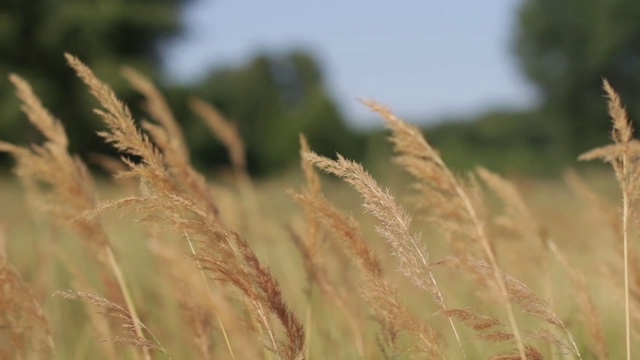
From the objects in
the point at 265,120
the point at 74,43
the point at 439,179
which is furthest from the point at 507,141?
the point at 439,179

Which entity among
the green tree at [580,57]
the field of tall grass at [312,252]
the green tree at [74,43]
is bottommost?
the field of tall grass at [312,252]

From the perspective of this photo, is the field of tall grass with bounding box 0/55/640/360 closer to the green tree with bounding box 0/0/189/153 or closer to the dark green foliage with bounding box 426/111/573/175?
the green tree with bounding box 0/0/189/153

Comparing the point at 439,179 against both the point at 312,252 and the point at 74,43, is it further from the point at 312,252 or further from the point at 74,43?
the point at 74,43

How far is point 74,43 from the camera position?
2267cm

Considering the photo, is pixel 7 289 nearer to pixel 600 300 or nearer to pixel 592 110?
pixel 600 300

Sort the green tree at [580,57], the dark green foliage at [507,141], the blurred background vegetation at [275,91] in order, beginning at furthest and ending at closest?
the dark green foliage at [507,141]
the green tree at [580,57]
the blurred background vegetation at [275,91]

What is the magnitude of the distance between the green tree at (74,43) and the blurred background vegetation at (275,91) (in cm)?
3

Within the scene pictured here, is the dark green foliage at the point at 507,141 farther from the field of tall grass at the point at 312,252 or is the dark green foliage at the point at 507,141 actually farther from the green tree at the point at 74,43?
the field of tall grass at the point at 312,252

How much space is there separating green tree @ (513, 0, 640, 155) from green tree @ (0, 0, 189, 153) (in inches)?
530

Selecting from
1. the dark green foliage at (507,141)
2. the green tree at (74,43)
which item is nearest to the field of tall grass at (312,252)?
the green tree at (74,43)

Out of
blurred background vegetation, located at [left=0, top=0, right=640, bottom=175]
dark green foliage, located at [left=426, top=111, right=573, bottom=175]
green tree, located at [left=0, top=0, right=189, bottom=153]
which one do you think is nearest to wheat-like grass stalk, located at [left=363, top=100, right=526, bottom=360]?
blurred background vegetation, located at [left=0, top=0, right=640, bottom=175]

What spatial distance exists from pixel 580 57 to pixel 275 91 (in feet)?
43.2

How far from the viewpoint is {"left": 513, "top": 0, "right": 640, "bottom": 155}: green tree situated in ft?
88.8

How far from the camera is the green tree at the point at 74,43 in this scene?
21.9 m
